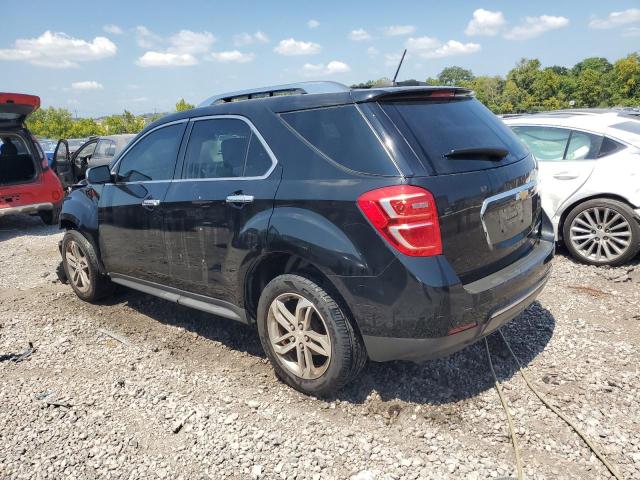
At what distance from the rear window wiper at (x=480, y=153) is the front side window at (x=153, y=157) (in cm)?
214

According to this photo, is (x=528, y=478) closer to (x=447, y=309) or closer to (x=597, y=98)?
(x=447, y=309)

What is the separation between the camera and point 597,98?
46312mm

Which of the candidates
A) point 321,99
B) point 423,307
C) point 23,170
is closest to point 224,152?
point 321,99

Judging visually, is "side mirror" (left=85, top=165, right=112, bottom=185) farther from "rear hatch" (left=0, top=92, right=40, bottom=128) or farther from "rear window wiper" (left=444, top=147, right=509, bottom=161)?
"rear hatch" (left=0, top=92, right=40, bottom=128)

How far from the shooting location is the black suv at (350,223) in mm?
2531

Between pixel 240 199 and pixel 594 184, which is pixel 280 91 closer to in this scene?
pixel 240 199

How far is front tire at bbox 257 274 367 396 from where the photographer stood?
279 cm

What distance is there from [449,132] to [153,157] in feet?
8.02

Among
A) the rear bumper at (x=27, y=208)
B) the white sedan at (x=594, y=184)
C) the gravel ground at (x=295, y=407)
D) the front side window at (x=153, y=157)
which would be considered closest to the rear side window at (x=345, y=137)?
the front side window at (x=153, y=157)

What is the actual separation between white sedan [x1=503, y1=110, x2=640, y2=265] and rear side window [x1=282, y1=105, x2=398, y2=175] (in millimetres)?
3580

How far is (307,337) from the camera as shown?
Result: 2.99 m

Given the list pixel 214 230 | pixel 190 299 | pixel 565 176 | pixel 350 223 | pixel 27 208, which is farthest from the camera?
pixel 27 208

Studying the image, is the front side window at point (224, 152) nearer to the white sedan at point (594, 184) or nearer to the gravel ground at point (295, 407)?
the gravel ground at point (295, 407)

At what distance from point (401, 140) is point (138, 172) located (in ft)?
8.21
